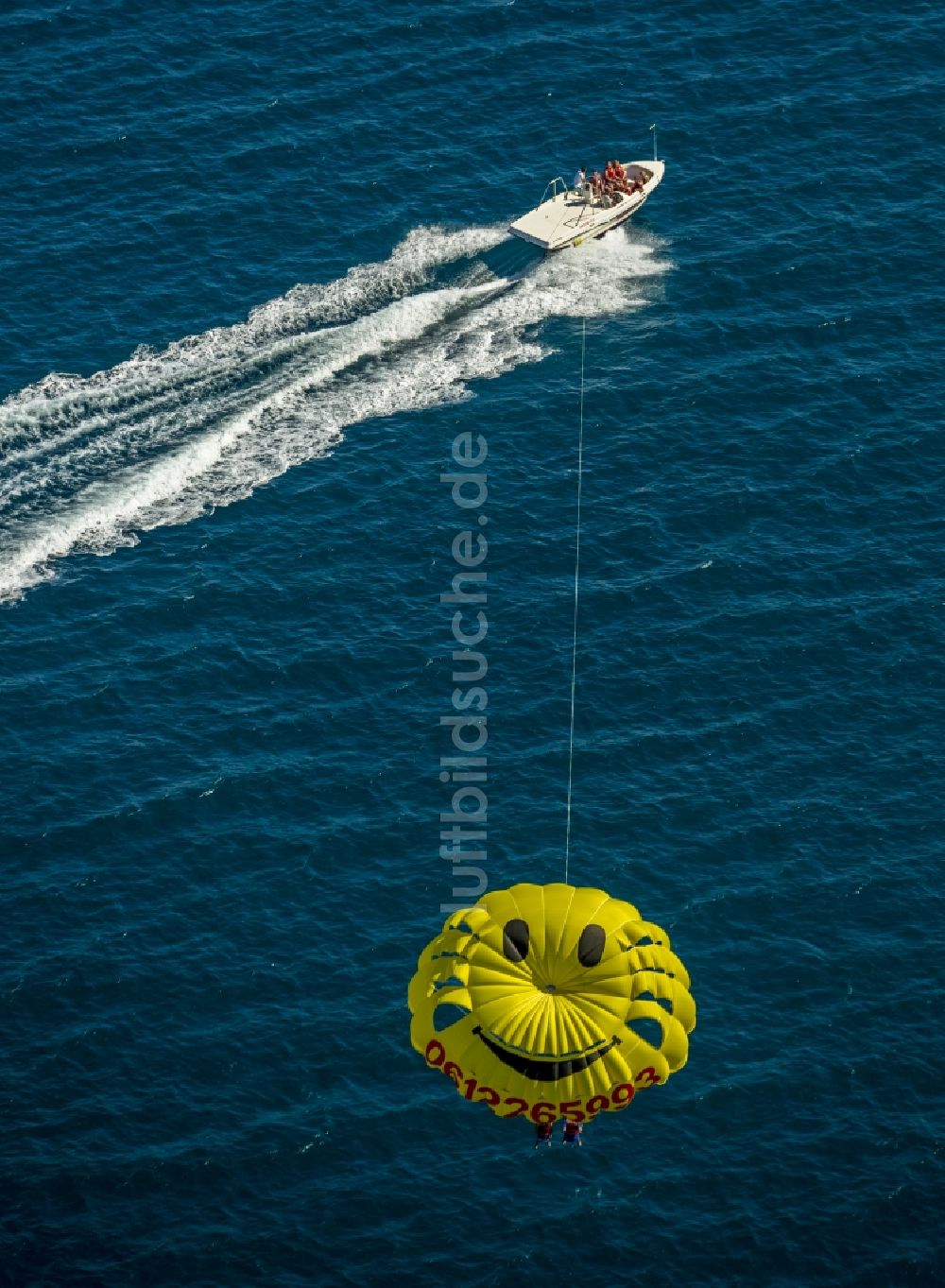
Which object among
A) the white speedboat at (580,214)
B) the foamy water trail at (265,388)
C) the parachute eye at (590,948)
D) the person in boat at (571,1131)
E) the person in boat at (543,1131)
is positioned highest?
the white speedboat at (580,214)

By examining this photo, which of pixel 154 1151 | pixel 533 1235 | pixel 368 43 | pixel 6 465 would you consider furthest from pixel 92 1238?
pixel 368 43

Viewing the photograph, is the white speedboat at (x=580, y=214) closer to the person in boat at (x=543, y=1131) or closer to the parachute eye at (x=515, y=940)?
the parachute eye at (x=515, y=940)

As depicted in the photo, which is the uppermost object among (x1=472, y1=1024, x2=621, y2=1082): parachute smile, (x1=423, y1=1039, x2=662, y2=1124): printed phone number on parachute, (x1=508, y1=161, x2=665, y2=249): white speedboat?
(x1=508, y1=161, x2=665, y2=249): white speedboat

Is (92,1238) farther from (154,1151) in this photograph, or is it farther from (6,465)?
(6,465)

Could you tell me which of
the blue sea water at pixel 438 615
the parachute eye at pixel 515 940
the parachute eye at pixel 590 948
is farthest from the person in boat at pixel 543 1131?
the blue sea water at pixel 438 615

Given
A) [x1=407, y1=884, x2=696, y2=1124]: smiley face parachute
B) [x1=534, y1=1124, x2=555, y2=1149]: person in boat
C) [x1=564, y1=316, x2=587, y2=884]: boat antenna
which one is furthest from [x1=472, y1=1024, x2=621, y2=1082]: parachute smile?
[x1=564, y1=316, x2=587, y2=884]: boat antenna

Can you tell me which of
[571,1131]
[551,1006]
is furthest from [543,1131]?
[551,1006]

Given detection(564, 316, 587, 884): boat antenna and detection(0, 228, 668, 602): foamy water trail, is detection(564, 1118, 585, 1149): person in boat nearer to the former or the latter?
detection(564, 316, 587, 884): boat antenna
